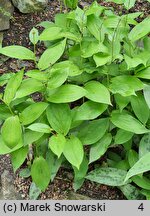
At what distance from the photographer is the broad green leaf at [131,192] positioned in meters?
2.08

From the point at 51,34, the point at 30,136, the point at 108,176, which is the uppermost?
the point at 51,34

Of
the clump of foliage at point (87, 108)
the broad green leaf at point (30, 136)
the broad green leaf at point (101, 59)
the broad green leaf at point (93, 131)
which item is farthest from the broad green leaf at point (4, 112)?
the broad green leaf at point (101, 59)

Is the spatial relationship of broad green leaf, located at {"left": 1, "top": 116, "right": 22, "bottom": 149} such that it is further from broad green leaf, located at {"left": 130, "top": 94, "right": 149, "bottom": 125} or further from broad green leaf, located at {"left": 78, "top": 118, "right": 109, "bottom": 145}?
broad green leaf, located at {"left": 130, "top": 94, "right": 149, "bottom": 125}

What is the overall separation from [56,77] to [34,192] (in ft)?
2.18

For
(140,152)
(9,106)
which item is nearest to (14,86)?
(9,106)

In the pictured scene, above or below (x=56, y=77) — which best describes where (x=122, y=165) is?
below

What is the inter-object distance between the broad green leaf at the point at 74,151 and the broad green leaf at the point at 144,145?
33 centimetres

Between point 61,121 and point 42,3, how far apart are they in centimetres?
135

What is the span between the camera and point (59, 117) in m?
1.94

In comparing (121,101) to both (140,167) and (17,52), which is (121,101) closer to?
(140,167)

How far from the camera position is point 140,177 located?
204cm

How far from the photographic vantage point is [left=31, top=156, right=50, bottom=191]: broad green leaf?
195 centimetres

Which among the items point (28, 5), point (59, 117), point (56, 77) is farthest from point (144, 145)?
point (28, 5)

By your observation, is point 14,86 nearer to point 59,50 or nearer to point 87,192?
point 59,50
